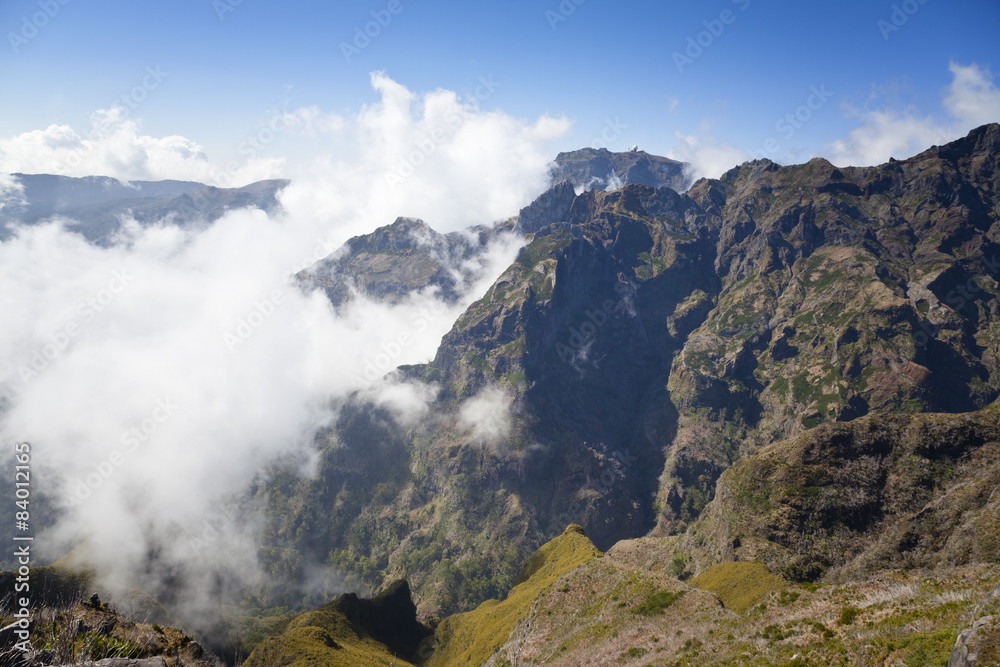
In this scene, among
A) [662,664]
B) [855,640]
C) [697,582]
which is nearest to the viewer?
[855,640]

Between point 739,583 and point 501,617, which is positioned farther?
point 501,617

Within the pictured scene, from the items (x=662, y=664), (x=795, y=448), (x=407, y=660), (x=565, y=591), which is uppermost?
(x=795, y=448)

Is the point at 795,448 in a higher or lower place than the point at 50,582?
higher

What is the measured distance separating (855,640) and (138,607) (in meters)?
203

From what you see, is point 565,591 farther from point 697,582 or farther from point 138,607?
point 138,607

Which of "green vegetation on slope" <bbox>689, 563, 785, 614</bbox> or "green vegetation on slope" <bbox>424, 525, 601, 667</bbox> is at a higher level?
"green vegetation on slope" <bbox>689, 563, 785, 614</bbox>

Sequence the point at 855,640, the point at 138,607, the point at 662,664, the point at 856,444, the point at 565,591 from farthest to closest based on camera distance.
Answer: the point at 138,607 → the point at 856,444 → the point at 565,591 → the point at 662,664 → the point at 855,640

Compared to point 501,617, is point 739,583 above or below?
above

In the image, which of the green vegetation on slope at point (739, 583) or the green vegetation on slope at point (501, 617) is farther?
the green vegetation on slope at point (501, 617)

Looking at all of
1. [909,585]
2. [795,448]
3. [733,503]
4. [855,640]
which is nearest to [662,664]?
[855,640]

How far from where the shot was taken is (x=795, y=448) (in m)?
117

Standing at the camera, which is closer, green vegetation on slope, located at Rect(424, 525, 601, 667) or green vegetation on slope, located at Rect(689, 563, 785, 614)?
green vegetation on slope, located at Rect(689, 563, 785, 614)

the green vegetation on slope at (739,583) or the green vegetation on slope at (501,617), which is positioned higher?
the green vegetation on slope at (739,583)

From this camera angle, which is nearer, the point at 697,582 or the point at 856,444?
the point at 697,582
